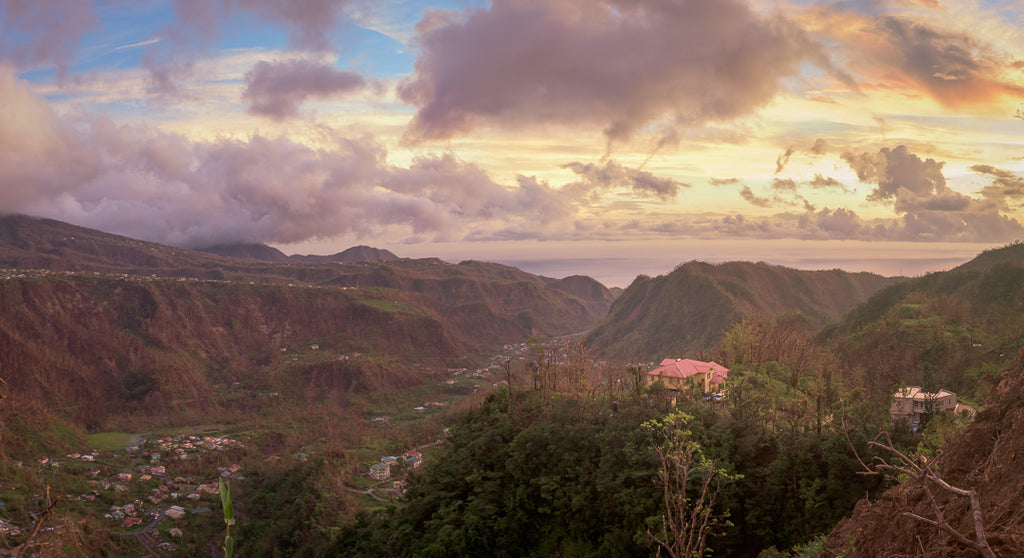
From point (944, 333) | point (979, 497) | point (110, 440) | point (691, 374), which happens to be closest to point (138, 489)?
point (110, 440)

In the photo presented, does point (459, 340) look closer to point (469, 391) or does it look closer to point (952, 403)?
point (469, 391)

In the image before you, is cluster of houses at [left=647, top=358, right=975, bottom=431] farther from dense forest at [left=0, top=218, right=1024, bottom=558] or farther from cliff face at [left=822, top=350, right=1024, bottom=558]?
cliff face at [left=822, top=350, right=1024, bottom=558]

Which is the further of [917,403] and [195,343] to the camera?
[195,343]

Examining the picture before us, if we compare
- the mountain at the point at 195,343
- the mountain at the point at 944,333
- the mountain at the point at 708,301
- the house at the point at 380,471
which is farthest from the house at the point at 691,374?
the mountain at the point at 195,343

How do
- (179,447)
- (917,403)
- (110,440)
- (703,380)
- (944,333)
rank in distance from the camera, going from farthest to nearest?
1. (110,440)
2. (179,447)
3. (944,333)
4. (703,380)
5. (917,403)

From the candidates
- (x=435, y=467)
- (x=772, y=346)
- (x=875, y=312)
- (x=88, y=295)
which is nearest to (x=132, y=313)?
(x=88, y=295)

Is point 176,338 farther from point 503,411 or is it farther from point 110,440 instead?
point 503,411

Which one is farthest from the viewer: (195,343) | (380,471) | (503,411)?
(195,343)

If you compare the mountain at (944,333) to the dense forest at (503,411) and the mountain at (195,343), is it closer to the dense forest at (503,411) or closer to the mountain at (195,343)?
the dense forest at (503,411)
